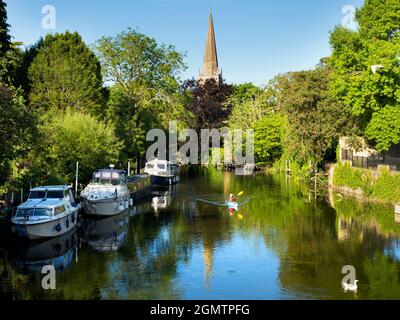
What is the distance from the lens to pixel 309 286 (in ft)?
83.7

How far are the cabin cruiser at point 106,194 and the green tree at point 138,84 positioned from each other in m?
23.1

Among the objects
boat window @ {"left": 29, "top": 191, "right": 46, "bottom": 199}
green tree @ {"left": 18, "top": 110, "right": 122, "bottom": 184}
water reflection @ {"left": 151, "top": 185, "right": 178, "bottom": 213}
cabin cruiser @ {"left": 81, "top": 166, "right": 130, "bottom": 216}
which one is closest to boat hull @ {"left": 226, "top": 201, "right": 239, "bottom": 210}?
water reflection @ {"left": 151, "top": 185, "right": 178, "bottom": 213}

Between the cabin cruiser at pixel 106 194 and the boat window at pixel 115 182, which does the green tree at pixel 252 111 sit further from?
the boat window at pixel 115 182

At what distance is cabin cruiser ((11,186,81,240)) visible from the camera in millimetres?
32531

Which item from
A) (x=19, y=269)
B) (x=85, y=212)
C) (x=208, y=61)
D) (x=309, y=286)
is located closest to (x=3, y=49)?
(x=85, y=212)

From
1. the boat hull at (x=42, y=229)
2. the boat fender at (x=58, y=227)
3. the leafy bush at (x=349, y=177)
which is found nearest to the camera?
the boat hull at (x=42, y=229)

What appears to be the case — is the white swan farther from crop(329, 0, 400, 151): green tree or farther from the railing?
the railing

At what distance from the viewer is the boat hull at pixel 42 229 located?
32438 mm

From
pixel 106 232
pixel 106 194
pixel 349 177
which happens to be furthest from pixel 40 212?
pixel 349 177

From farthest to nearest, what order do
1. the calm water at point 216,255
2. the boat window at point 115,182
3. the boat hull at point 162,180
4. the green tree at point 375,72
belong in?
1. the boat hull at point 162,180
2. the green tree at point 375,72
3. the boat window at point 115,182
4. the calm water at point 216,255

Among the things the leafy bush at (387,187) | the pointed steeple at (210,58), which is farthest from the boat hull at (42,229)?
the pointed steeple at (210,58)

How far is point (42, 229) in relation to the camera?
33.1m

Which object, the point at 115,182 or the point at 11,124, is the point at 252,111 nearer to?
the point at 115,182

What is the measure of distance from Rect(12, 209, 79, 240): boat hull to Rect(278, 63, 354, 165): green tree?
132ft
